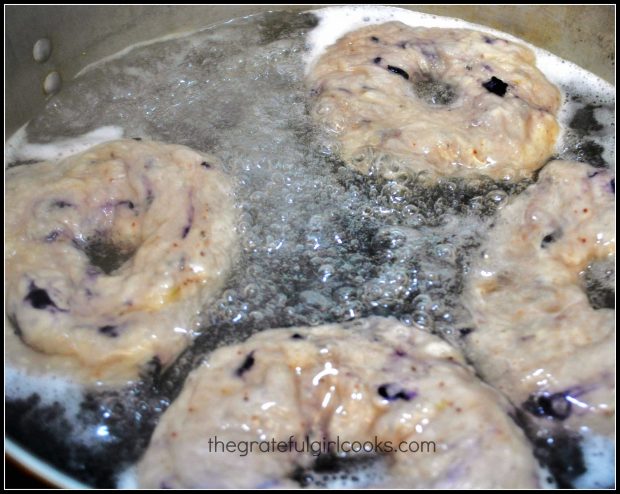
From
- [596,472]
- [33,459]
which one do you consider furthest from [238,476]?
[596,472]

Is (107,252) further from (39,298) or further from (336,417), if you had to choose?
(336,417)

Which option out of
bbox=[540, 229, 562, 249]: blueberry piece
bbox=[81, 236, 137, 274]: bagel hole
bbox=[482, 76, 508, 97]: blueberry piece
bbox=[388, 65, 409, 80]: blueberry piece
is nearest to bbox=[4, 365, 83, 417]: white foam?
bbox=[81, 236, 137, 274]: bagel hole

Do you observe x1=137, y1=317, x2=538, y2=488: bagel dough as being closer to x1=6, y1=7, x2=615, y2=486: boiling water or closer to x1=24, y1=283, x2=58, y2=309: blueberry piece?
x1=6, y1=7, x2=615, y2=486: boiling water

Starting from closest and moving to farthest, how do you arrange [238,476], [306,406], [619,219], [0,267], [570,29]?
[238,476]
[306,406]
[0,267]
[619,219]
[570,29]

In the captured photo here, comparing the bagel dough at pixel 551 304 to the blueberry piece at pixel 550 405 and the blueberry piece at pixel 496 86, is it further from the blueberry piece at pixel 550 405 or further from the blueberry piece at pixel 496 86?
the blueberry piece at pixel 496 86

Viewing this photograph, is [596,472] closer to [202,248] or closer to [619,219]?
[619,219]

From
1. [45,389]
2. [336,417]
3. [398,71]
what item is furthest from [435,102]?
[45,389]
